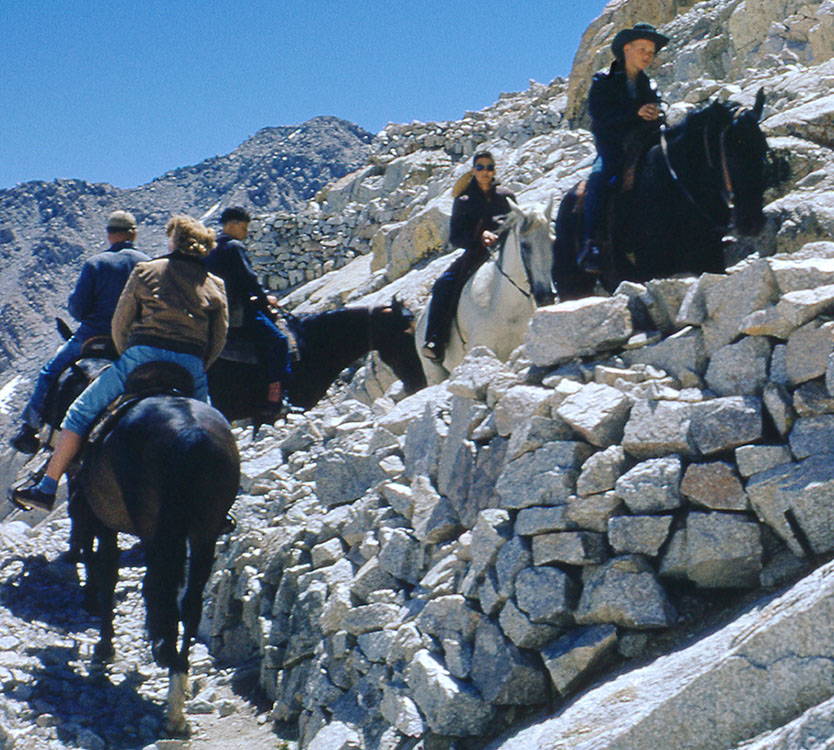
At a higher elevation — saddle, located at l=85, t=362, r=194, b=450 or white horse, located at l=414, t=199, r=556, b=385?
white horse, located at l=414, t=199, r=556, b=385

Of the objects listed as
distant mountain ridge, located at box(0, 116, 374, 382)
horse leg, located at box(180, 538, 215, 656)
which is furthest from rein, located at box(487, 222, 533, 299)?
distant mountain ridge, located at box(0, 116, 374, 382)

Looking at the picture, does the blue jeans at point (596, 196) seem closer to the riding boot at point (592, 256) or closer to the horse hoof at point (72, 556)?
the riding boot at point (592, 256)

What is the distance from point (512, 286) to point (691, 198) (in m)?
1.59

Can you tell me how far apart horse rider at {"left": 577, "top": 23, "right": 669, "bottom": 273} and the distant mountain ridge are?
122 feet

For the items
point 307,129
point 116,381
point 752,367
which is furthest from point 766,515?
point 307,129

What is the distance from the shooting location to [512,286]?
20.6 ft

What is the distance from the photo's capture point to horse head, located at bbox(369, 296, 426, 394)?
→ 7582mm

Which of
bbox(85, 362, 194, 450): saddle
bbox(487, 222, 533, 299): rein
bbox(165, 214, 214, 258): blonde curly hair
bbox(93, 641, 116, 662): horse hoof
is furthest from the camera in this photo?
A: bbox(487, 222, 533, 299): rein

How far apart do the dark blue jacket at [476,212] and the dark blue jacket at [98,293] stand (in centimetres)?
253

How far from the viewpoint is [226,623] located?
18.1 feet

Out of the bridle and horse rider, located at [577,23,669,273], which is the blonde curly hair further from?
the bridle

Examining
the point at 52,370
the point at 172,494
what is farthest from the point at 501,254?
the point at 52,370

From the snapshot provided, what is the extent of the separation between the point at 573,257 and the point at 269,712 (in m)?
3.83

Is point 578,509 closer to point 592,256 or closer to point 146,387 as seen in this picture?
point 146,387
